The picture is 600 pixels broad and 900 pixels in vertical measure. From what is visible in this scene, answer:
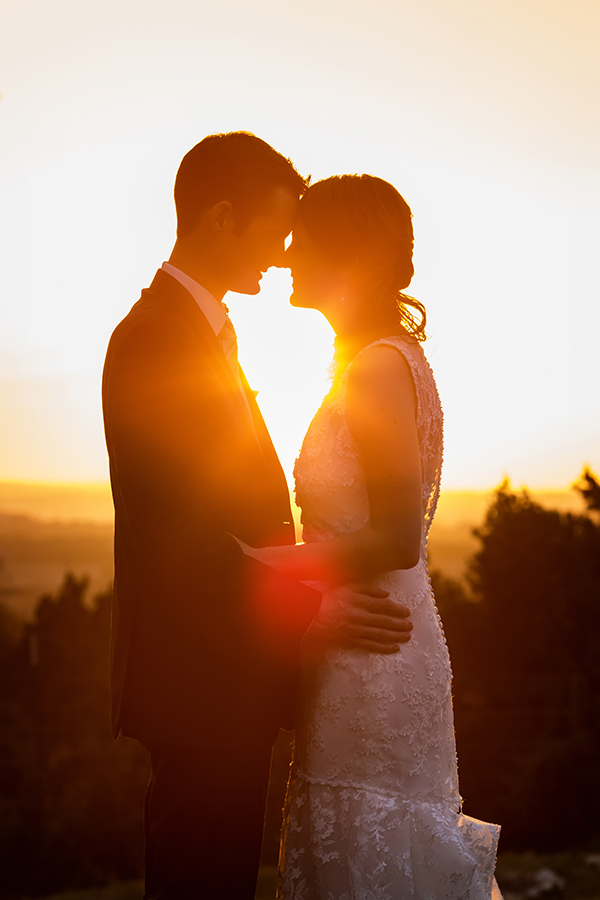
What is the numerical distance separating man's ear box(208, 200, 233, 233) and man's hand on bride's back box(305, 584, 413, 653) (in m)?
1.54

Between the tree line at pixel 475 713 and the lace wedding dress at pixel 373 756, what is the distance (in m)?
23.8

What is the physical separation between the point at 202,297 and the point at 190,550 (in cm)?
111

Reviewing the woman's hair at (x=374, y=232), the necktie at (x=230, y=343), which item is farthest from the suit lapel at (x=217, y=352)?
the woman's hair at (x=374, y=232)

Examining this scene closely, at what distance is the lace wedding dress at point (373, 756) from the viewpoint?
289 cm

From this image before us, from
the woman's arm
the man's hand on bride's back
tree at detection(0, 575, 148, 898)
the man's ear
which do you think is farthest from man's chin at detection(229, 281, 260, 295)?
tree at detection(0, 575, 148, 898)

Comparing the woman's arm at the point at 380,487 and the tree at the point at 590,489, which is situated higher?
the tree at the point at 590,489

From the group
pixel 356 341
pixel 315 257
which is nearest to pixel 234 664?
pixel 356 341

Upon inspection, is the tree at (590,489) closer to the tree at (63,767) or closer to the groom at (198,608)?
the tree at (63,767)

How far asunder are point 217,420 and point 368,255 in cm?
85

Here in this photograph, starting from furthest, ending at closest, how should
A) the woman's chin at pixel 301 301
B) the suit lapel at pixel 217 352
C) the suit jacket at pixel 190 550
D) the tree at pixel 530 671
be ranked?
the tree at pixel 530 671
the woman's chin at pixel 301 301
the suit lapel at pixel 217 352
the suit jacket at pixel 190 550

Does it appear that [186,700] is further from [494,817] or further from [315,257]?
[494,817]

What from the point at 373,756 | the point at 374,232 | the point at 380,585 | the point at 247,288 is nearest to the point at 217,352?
the point at 247,288

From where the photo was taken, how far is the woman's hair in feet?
10.2

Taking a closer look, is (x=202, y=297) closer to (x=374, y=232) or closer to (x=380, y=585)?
(x=374, y=232)
